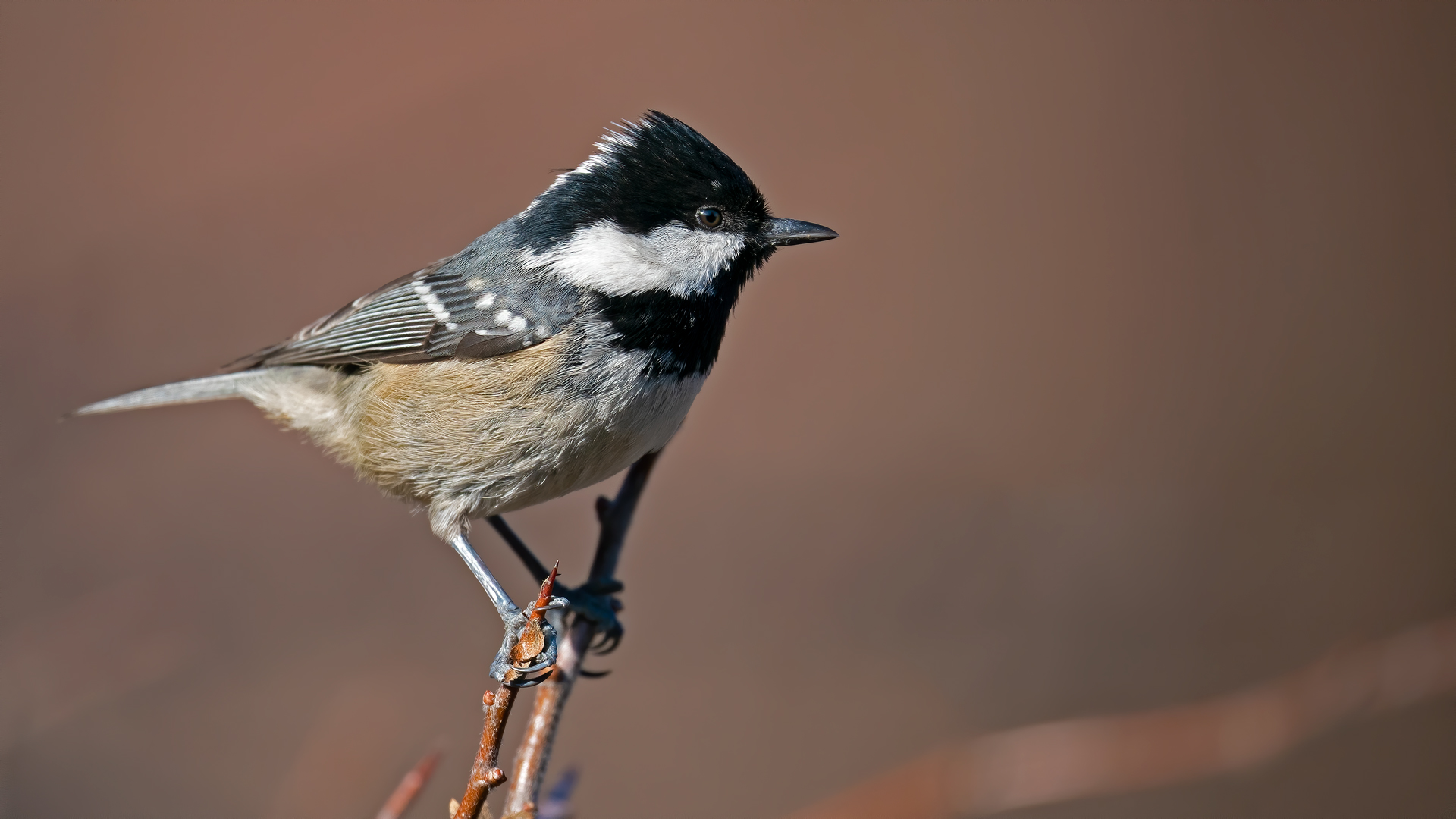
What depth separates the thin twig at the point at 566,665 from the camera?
5.30 ft

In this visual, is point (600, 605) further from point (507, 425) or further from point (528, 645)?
point (528, 645)

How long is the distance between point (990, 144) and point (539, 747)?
17.6ft

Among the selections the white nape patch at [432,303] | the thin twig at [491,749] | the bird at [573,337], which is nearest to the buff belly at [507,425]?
the bird at [573,337]

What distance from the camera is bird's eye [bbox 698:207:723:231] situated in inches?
85.1

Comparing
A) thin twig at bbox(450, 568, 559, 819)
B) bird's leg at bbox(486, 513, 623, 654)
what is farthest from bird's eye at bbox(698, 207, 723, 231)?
thin twig at bbox(450, 568, 559, 819)

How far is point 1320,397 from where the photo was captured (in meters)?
5.44

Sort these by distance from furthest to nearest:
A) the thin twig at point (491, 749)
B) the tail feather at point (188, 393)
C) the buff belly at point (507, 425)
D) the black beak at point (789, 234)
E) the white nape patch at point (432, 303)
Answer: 1. the tail feather at point (188, 393)
2. the white nape patch at point (432, 303)
3. the black beak at point (789, 234)
4. the buff belly at point (507, 425)
5. the thin twig at point (491, 749)

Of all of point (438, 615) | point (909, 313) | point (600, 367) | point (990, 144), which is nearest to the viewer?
point (600, 367)

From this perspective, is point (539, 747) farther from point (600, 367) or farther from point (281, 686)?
point (281, 686)

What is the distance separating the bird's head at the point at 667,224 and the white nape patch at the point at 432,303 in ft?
1.04

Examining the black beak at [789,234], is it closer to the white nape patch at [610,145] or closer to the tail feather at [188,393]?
the white nape patch at [610,145]

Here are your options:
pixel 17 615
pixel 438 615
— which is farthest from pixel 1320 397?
pixel 17 615

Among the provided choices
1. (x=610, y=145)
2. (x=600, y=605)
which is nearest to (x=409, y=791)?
(x=600, y=605)

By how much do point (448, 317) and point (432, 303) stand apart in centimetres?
9
